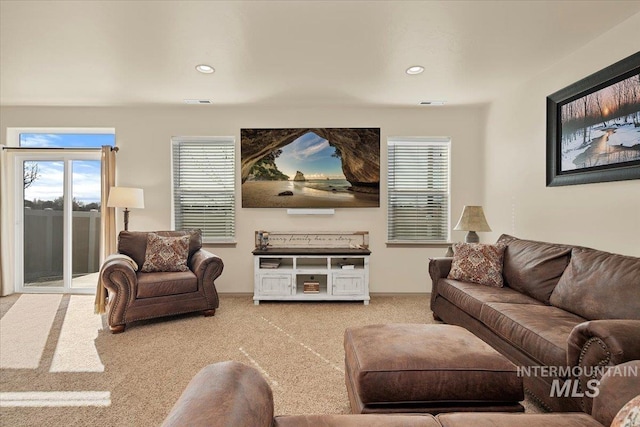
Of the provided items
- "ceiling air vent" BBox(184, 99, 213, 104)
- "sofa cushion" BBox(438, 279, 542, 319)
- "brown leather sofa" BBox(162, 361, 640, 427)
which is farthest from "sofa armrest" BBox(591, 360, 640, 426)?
"ceiling air vent" BBox(184, 99, 213, 104)

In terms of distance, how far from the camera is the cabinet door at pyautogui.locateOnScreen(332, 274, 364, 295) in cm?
402

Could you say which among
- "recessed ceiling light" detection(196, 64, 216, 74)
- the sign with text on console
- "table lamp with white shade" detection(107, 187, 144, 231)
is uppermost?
"recessed ceiling light" detection(196, 64, 216, 74)

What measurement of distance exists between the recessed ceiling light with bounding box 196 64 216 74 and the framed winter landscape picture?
328cm

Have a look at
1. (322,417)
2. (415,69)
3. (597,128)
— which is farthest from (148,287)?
(597,128)

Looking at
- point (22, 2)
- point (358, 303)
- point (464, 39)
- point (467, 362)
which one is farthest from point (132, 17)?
point (358, 303)

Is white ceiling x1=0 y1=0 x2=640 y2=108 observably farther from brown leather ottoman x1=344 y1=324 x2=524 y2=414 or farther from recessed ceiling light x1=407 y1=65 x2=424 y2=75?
→ brown leather ottoman x1=344 y1=324 x2=524 y2=414

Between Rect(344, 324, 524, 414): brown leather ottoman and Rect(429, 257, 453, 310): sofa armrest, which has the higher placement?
Rect(429, 257, 453, 310): sofa armrest

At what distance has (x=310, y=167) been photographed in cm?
440

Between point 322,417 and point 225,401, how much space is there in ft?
1.23

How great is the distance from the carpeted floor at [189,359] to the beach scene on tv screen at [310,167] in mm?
1419

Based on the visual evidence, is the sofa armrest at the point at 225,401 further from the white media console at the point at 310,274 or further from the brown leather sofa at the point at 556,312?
the white media console at the point at 310,274

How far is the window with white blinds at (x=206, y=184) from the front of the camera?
14.7 feet

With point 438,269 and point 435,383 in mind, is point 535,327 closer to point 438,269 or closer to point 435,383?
point 435,383

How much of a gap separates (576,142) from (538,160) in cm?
52
